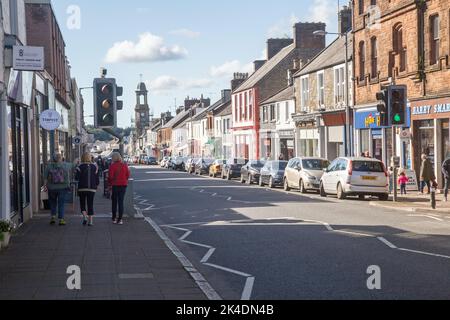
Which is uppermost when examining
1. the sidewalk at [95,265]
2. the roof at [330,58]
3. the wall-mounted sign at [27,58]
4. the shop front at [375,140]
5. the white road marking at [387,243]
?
the roof at [330,58]

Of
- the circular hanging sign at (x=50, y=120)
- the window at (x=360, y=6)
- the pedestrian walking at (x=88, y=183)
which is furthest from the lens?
the window at (x=360, y=6)

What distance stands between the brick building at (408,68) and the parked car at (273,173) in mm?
4620

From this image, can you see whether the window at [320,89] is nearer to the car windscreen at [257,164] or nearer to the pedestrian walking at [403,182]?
the car windscreen at [257,164]

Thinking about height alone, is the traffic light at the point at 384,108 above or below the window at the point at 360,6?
below

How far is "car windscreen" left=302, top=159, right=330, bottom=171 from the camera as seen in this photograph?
32.2m

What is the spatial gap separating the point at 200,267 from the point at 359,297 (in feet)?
11.5

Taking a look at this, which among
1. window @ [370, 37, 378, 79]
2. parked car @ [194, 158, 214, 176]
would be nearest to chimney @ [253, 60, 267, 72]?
parked car @ [194, 158, 214, 176]

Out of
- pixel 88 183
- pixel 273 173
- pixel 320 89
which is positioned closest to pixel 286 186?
pixel 273 173

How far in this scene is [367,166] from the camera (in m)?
26.5

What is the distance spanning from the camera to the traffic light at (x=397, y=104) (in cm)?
2273

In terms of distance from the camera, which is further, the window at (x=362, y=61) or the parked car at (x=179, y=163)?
the parked car at (x=179, y=163)

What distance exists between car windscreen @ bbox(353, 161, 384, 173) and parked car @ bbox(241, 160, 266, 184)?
1431 cm

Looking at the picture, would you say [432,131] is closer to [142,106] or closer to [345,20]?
[345,20]

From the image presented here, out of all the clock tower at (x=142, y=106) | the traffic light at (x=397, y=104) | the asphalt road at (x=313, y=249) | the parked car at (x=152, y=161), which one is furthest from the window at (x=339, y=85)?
the clock tower at (x=142, y=106)
